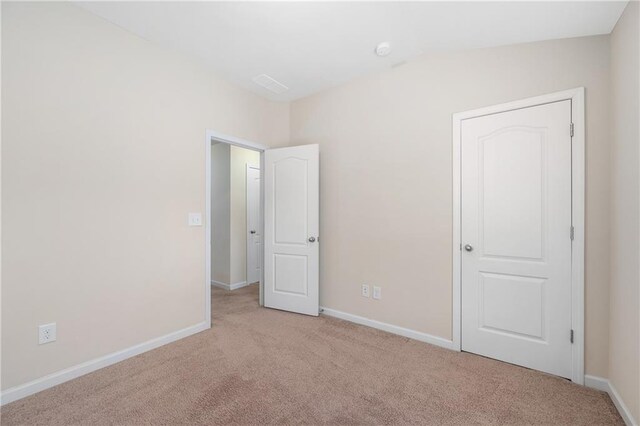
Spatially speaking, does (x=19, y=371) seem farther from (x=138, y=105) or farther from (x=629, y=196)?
(x=629, y=196)

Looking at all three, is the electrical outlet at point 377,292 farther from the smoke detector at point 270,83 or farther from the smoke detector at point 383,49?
the smoke detector at point 270,83

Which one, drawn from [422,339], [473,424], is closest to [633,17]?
[473,424]

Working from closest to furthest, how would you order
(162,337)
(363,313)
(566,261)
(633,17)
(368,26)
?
(633,17) → (566,261) → (368,26) → (162,337) → (363,313)

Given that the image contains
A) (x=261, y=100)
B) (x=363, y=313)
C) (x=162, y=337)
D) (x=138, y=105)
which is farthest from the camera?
(x=261, y=100)

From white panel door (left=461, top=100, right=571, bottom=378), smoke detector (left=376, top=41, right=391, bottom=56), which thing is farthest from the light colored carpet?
smoke detector (left=376, top=41, right=391, bottom=56)

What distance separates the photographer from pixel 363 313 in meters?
3.04

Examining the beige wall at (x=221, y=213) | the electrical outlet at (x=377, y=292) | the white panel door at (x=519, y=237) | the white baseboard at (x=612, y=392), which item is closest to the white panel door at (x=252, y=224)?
the beige wall at (x=221, y=213)

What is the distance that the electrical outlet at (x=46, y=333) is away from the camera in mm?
1882

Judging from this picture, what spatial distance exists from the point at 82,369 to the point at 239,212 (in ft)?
9.35

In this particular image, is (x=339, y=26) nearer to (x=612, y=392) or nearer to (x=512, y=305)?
(x=512, y=305)

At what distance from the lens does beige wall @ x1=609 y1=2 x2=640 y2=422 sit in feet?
5.00

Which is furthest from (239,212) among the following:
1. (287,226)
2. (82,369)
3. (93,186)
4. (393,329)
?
(393,329)

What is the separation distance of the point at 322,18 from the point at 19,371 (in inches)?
125

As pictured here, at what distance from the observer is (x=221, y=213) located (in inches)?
182
